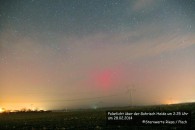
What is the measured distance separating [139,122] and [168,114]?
3.17m

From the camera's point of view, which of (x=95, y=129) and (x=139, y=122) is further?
(x=95, y=129)

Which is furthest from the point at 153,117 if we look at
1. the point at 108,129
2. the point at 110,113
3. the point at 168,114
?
the point at 108,129

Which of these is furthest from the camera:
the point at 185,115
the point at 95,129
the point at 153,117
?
the point at 95,129

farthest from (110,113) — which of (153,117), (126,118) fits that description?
(153,117)

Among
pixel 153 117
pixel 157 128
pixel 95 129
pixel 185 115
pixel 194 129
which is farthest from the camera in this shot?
pixel 95 129

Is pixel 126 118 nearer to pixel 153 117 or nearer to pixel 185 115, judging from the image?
pixel 153 117

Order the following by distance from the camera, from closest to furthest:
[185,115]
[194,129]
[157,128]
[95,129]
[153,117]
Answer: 1. [185,115]
2. [153,117]
3. [194,129]
4. [157,128]
5. [95,129]

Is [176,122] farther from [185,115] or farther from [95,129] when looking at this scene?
[95,129]

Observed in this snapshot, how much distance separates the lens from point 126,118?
29.2 m

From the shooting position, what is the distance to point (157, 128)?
35.2 metres

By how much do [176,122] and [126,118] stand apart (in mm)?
4571

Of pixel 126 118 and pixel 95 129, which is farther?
pixel 95 129

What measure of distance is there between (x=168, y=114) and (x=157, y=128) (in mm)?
7873

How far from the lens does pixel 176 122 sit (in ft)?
89.5
